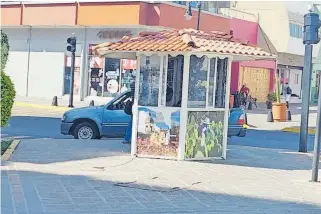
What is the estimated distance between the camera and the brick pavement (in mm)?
7527

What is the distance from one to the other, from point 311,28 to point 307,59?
→ 0.95m

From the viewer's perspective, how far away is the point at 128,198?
7898 millimetres

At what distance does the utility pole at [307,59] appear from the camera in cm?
1413

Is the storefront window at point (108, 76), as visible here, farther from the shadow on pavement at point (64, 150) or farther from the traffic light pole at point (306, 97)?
the traffic light pole at point (306, 97)

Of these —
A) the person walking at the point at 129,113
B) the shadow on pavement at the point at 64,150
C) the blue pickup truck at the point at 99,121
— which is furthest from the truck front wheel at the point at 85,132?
the person walking at the point at 129,113

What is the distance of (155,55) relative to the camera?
11547mm

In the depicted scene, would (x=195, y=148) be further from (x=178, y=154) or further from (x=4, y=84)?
(x=4, y=84)

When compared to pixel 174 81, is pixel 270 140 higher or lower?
lower

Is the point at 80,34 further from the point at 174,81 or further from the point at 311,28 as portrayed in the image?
the point at 174,81

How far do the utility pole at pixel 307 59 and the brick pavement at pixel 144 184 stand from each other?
2.08m

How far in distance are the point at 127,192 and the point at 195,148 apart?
141 inches

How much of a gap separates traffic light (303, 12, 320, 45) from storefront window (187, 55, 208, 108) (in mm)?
3848

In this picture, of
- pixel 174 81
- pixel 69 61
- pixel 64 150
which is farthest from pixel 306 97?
pixel 69 61

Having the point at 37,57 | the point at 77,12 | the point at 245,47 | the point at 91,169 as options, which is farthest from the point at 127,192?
the point at 37,57
